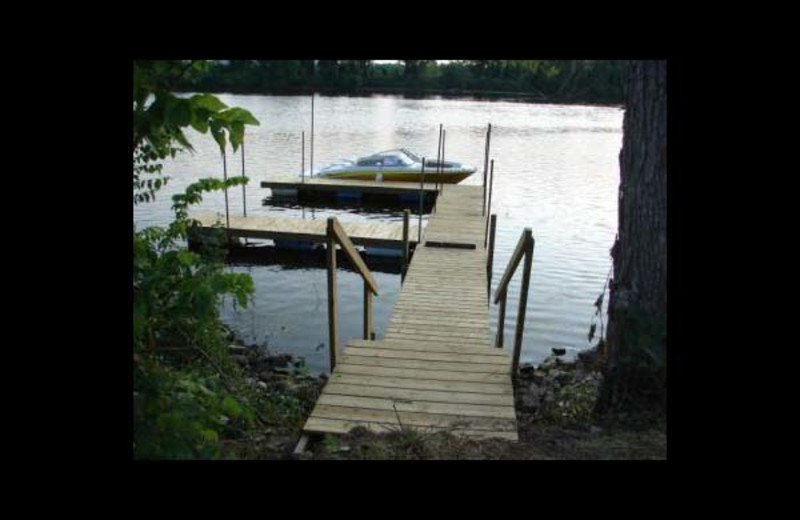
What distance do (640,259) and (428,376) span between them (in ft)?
7.56

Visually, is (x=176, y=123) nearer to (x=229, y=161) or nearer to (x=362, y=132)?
(x=229, y=161)

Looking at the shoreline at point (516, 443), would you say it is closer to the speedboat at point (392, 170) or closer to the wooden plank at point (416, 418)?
the wooden plank at point (416, 418)

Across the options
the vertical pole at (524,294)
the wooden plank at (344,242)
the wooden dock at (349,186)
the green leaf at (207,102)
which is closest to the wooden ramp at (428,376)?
the vertical pole at (524,294)

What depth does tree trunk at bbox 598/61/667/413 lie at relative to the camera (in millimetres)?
3820

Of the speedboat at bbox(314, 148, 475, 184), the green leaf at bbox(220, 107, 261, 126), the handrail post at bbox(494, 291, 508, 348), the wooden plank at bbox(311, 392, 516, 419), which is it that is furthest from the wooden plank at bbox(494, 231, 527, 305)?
the speedboat at bbox(314, 148, 475, 184)

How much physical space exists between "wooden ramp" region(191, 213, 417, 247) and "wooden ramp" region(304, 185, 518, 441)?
6206 millimetres

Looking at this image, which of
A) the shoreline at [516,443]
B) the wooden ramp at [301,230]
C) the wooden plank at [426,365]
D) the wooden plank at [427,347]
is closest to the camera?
the shoreline at [516,443]

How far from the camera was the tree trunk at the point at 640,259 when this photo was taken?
382cm

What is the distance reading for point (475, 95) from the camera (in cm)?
7188

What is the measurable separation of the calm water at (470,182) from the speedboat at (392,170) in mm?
1639

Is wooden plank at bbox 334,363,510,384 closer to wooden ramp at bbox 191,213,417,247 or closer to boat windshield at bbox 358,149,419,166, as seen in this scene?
wooden ramp at bbox 191,213,417,247

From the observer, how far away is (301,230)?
16.4 m

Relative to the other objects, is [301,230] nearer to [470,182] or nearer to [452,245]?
[452,245]

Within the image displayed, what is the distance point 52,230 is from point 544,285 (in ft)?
44.2
